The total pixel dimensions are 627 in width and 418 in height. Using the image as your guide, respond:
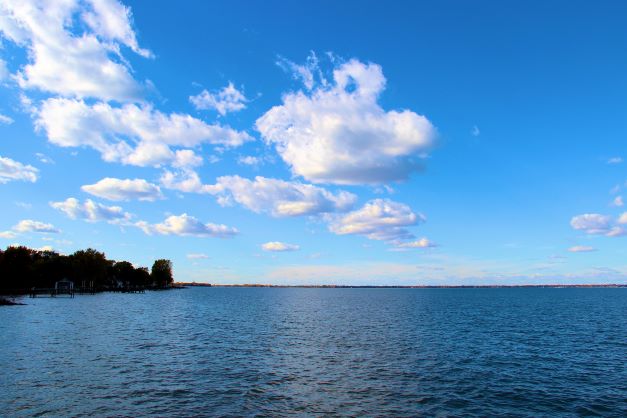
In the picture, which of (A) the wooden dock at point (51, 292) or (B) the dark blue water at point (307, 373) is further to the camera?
(A) the wooden dock at point (51, 292)

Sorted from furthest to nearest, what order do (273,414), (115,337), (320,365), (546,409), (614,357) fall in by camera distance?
(115,337)
(614,357)
(320,365)
(546,409)
(273,414)

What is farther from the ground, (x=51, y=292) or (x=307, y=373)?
(x=51, y=292)

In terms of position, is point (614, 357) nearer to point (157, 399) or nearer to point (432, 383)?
point (432, 383)

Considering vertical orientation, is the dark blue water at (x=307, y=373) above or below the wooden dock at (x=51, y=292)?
below

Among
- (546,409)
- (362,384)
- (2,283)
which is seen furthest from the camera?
(2,283)

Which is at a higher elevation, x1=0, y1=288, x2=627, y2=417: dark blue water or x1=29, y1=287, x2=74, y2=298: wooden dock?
x1=29, y1=287, x2=74, y2=298: wooden dock

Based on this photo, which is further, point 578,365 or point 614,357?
point 614,357

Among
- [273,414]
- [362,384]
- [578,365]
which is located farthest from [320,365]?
[578,365]

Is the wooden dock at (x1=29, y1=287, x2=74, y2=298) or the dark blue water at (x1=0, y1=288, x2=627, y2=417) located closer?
the dark blue water at (x1=0, y1=288, x2=627, y2=417)

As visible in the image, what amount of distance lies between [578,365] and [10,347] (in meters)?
57.6

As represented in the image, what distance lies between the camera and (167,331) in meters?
64.1

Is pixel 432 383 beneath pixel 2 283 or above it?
beneath

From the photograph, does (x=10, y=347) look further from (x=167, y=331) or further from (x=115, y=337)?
(x=167, y=331)

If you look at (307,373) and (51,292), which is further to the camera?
(51,292)
